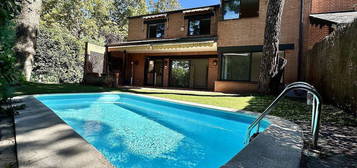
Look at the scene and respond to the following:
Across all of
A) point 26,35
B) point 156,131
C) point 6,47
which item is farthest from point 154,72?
point 6,47

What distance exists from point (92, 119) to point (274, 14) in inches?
410

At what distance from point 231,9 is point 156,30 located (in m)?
8.23

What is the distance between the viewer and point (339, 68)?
6289 mm

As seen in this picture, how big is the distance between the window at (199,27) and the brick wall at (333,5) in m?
7.58

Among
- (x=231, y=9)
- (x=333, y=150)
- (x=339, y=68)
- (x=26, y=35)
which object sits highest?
(x=231, y=9)

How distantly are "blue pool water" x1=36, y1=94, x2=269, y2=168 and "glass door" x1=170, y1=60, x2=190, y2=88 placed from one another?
907cm

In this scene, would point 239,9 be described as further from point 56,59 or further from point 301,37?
point 56,59

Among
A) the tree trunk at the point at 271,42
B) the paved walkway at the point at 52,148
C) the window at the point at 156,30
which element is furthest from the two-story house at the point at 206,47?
the paved walkway at the point at 52,148

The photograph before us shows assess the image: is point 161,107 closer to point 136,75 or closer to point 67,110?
point 67,110

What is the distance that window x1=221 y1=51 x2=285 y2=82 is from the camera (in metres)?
12.2

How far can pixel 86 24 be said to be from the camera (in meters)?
27.8

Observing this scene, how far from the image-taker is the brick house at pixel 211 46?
11.4 metres

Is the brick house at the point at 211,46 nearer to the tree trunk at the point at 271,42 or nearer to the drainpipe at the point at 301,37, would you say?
the drainpipe at the point at 301,37

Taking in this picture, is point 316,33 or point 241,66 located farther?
point 241,66
